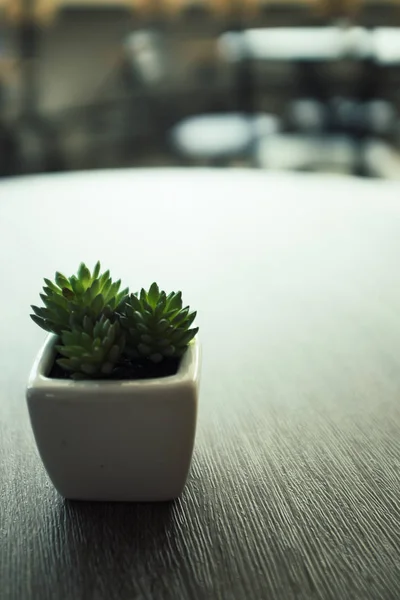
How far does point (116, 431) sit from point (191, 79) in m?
3.86

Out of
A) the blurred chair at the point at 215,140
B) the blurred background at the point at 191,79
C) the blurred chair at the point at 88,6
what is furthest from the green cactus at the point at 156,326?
the blurred chair at the point at 88,6

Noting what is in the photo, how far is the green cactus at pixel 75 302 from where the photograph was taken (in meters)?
0.49

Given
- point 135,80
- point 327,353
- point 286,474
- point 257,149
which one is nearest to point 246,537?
point 286,474

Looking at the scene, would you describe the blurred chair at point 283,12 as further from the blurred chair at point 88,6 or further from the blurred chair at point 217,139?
the blurred chair at point 217,139

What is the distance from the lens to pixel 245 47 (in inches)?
148

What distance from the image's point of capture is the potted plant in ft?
1.48

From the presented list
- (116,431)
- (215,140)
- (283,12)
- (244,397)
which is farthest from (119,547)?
(283,12)

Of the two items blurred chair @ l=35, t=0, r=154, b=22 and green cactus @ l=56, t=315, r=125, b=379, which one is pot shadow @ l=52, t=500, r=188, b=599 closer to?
green cactus @ l=56, t=315, r=125, b=379

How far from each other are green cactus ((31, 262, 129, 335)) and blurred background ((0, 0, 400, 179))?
2879mm

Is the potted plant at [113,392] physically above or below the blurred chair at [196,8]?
below

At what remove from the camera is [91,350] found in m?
0.46

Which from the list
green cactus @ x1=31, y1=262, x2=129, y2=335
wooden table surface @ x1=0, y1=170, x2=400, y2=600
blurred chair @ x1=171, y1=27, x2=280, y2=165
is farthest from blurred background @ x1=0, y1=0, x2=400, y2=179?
green cactus @ x1=31, y1=262, x2=129, y2=335

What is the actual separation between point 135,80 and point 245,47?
595 millimetres

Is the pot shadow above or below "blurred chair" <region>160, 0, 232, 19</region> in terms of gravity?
below
